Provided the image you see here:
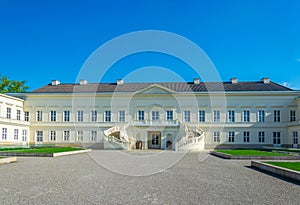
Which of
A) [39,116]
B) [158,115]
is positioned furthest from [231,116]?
[39,116]

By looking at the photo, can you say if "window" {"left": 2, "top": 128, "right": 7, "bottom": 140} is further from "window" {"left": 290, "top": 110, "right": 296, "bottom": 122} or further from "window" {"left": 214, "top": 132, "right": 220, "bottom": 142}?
"window" {"left": 290, "top": 110, "right": 296, "bottom": 122}

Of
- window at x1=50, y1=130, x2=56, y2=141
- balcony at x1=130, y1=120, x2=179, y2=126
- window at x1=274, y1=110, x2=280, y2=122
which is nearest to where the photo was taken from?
balcony at x1=130, y1=120, x2=179, y2=126

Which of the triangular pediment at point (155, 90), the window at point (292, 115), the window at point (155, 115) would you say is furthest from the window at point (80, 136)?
the window at point (292, 115)

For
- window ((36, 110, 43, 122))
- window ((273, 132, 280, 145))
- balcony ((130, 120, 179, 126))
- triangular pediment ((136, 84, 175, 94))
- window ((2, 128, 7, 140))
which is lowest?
window ((273, 132, 280, 145))

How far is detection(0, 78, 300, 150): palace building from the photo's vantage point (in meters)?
38.8

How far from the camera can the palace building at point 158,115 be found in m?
38.8

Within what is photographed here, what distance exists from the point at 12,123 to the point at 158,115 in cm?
1922

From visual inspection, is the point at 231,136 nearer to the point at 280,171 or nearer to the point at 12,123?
the point at 280,171

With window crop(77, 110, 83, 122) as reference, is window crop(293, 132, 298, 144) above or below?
below

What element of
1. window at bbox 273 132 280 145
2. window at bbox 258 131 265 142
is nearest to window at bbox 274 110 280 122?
window at bbox 273 132 280 145

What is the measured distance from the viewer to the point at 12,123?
3778 cm

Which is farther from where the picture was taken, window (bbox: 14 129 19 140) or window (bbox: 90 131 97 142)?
window (bbox: 90 131 97 142)

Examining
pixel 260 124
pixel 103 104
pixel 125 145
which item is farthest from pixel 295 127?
pixel 103 104

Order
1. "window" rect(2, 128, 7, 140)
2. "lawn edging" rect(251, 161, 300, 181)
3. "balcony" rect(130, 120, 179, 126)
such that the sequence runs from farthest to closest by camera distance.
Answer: "balcony" rect(130, 120, 179, 126) → "window" rect(2, 128, 7, 140) → "lawn edging" rect(251, 161, 300, 181)
